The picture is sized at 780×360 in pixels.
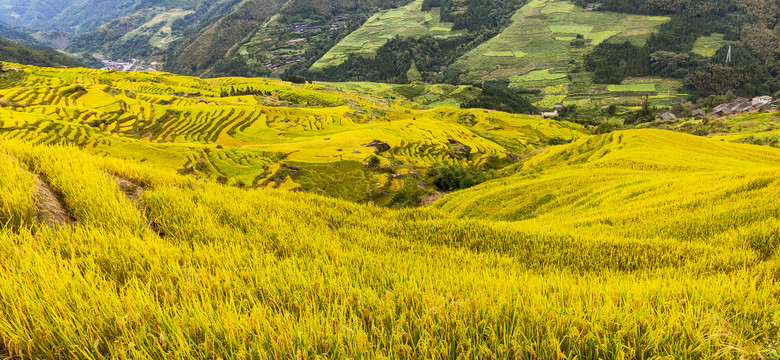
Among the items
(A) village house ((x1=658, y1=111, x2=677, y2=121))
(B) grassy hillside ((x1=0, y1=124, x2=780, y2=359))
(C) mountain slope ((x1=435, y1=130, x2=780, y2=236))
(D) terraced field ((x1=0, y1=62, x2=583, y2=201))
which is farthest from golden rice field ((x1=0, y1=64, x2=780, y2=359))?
(A) village house ((x1=658, y1=111, x2=677, y2=121))

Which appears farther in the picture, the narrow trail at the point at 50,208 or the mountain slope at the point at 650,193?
the mountain slope at the point at 650,193

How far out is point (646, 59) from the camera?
6639 inches

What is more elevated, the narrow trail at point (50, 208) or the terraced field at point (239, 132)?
the narrow trail at point (50, 208)

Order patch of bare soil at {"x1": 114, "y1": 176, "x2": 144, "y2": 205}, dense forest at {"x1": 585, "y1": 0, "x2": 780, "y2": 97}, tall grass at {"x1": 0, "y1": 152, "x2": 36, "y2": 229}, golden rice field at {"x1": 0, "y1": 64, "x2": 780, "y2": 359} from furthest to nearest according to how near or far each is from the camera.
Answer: dense forest at {"x1": 585, "y1": 0, "x2": 780, "y2": 97} → patch of bare soil at {"x1": 114, "y1": 176, "x2": 144, "y2": 205} → tall grass at {"x1": 0, "y1": 152, "x2": 36, "y2": 229} → golden rice field at {"x1": 0, "y1": 64, "x2": 780, "y2": 359}

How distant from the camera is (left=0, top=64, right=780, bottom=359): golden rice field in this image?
1.63m

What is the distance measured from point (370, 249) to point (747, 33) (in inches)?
10920

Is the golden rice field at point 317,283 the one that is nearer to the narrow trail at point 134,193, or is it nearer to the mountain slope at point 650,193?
the narrow trail at point 134,193

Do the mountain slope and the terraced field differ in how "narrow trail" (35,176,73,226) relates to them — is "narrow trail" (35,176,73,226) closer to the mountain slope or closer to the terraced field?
the mountain slope

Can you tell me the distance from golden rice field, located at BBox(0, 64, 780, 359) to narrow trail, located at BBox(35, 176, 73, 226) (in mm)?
20

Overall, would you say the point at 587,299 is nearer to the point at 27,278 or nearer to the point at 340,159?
the point at 27,278

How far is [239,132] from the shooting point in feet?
190

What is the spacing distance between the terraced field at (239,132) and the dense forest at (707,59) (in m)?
103

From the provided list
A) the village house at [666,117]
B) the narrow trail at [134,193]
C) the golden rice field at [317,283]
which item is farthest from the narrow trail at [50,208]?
the village house at [666,117]

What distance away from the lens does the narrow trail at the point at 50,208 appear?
2.82 metres
